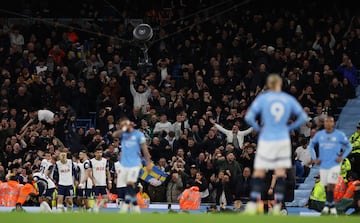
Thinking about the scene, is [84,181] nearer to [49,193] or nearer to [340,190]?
[49,193]

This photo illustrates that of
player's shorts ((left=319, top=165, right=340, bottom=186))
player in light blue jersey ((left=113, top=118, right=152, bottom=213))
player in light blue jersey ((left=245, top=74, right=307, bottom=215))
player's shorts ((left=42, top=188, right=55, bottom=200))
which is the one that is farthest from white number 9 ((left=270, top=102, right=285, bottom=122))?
player's shorts ((left=42, top=188, right=55, bottom=200))

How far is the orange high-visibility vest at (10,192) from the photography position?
3207cm

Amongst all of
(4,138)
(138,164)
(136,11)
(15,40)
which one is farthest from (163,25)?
(138,164)

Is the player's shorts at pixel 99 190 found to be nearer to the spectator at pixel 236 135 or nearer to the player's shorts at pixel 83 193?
the player's shorts at pixel 83 193

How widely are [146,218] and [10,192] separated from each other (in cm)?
Result: 1253

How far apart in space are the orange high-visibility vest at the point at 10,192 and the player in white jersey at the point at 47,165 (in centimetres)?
79

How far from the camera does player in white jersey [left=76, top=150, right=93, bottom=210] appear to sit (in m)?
30.5

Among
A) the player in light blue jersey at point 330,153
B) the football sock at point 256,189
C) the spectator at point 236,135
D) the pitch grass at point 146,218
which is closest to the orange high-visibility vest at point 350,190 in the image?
the spectator at point 236,135

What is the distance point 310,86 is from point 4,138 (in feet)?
30.9

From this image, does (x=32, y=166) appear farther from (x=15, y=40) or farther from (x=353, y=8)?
(x=353, y=8)

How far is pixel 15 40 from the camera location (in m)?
39.6

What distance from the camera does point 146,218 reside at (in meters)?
20.4

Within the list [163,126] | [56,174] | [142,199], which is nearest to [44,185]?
[56,174]

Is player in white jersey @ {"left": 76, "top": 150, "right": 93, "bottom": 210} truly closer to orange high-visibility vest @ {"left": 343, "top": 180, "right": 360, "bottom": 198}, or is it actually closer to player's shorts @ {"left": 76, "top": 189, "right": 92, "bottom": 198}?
player's shorts @ {"left": 76, "top": 189, "right": 92, "bottom": 198}
